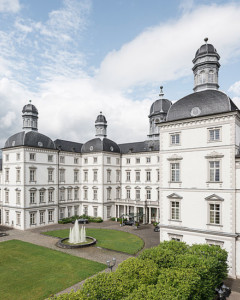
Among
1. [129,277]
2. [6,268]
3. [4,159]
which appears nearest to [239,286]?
[129,277]

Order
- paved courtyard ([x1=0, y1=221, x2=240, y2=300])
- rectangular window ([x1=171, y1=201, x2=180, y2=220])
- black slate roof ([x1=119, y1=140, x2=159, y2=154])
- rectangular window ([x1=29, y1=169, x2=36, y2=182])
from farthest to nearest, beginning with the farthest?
black slate roof ([x1=119, y1=140, x2=159, y2=154]) < rectangular window ([x1=29, y1=169, x2=36, y2=182]) < rectangular window ([x1=171, y1=201, x2=180, y2=220]) < paved courtyard ([x1=0, y1=221, x2=240, y2=300])

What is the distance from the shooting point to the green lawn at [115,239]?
27594 mm

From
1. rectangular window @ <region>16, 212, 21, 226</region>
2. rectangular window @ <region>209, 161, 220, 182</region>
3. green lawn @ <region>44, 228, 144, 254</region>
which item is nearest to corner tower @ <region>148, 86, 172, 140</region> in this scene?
green lawn @ <region>44, 228, 144, 254</region>

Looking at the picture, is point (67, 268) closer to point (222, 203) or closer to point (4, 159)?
point (222, 203)

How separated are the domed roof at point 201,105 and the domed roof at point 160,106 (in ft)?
71.9

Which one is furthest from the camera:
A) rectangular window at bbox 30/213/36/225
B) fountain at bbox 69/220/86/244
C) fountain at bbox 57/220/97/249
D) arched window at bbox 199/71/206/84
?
rectangular window at bbox 30/213/36/225

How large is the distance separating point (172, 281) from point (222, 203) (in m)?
Answer: 11.4

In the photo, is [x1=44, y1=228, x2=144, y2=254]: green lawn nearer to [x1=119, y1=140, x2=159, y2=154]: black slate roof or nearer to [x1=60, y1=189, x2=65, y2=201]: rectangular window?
[x1=60, y1=189, x2=65, y2=201]: rectangular window

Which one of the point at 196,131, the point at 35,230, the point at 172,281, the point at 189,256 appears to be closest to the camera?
the point at 172,281

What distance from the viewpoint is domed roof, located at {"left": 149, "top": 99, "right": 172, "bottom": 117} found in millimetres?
46794

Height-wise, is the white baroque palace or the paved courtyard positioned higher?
the white baroque palace

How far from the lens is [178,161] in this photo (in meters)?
24.0

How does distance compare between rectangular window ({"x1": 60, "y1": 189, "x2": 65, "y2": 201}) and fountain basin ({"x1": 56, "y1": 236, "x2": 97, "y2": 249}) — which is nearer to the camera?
fountain basin ({"x1": 56, "y1": 236, "x2": 97, "y2": 249})

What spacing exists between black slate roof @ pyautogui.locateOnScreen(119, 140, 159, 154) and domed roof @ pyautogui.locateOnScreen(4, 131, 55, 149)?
A: 53.8 feet
